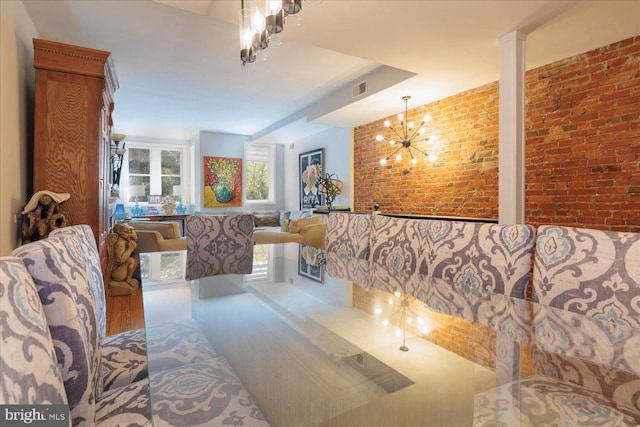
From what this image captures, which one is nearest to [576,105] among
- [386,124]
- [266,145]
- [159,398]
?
[386,124]

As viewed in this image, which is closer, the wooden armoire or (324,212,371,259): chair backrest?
(324,212,371,259): chair backrest

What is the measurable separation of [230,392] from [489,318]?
0.85m

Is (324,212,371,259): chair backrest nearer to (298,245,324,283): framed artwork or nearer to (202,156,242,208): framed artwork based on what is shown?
(298,245,324,283): framed artwork

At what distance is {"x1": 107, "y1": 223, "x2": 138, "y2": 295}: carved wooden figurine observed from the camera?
3193 mm

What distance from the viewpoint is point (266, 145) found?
8438mm

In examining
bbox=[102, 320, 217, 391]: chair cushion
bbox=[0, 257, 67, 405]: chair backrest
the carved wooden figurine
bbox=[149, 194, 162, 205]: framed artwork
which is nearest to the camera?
bbox=[0, 257, 67, 405]: chair backrest

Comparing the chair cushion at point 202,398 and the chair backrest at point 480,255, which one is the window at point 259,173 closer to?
the chair backrest at point 480,255

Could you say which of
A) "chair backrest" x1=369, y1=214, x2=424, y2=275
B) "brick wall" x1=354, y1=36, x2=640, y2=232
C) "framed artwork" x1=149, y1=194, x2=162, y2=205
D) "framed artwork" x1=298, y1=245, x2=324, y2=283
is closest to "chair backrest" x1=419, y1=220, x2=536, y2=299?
"chair backrest" x1=369, y1=214, x2=424, y2=275

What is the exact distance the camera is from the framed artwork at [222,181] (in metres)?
7.64

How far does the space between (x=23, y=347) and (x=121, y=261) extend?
3.16 meters

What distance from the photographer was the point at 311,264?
6.51 ft

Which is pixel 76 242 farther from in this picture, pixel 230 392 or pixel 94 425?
pixel 230 392

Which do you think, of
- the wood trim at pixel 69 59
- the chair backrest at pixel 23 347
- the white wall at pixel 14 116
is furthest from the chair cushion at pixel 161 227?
the chair backrest at pixel 23 347

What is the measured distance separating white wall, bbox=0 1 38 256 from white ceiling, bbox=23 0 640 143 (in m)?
0.35
